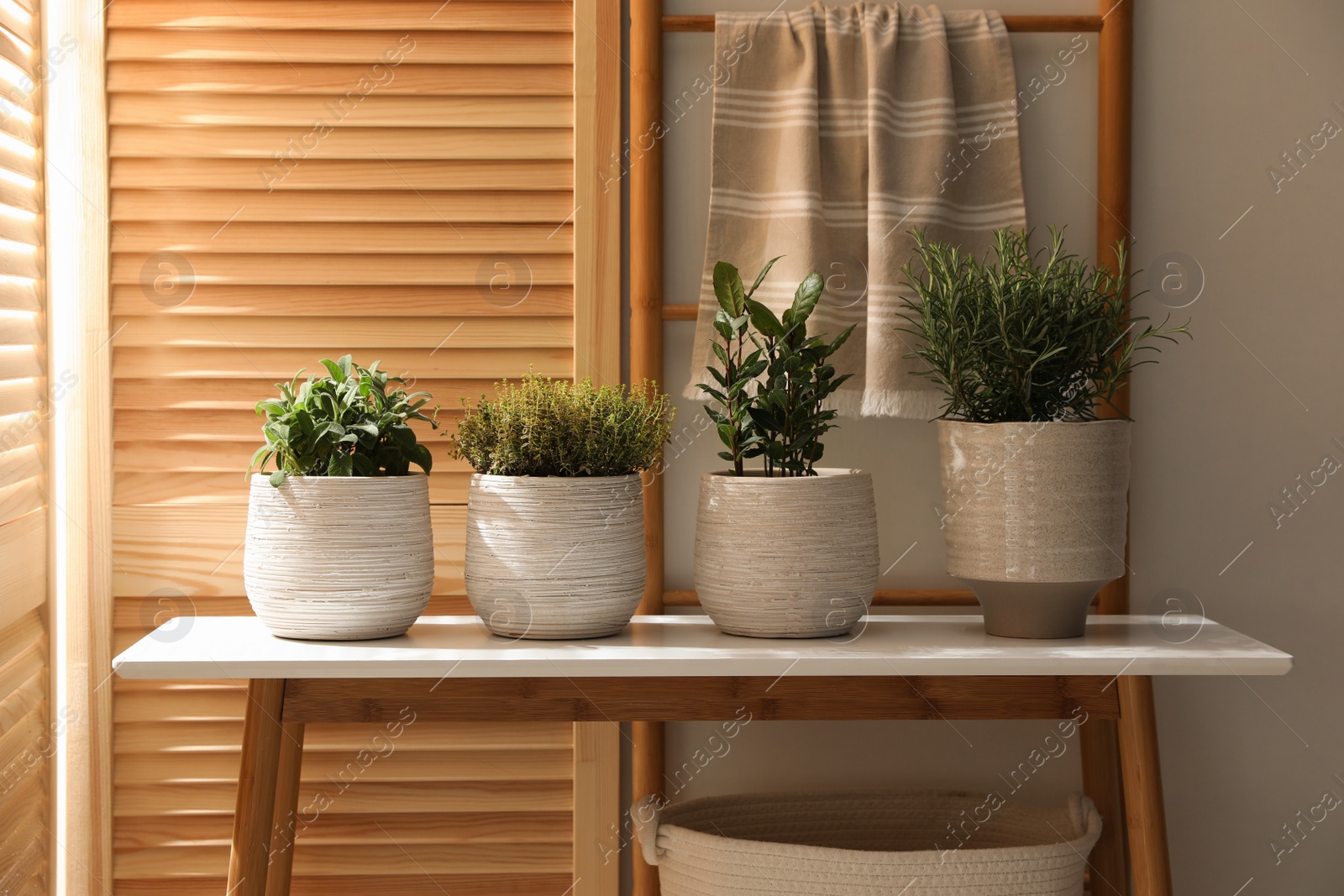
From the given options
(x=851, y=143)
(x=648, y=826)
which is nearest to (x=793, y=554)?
(x=648, y=826)

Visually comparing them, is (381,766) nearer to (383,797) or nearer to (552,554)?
(383,797)

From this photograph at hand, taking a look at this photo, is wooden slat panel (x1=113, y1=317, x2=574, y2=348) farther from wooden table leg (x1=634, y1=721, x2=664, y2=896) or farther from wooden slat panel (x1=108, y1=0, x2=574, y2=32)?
wooden table leg (x1=634, y1=721, x2=664, y2=896)

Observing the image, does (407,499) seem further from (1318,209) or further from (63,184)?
(1318,209)

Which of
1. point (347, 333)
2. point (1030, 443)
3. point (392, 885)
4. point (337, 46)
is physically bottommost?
point (392, 885)

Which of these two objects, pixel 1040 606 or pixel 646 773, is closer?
pixel 1040 606

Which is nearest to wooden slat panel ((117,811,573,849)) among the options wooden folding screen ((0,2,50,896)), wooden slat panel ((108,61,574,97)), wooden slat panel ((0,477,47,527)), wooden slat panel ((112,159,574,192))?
wooden folding screen ((0,2,50,896))

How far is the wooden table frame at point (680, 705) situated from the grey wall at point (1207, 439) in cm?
24

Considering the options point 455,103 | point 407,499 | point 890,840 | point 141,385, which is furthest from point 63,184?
point 890,840

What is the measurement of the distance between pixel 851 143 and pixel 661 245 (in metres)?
0.25

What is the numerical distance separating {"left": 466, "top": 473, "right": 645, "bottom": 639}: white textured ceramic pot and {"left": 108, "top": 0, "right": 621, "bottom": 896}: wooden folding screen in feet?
0.79

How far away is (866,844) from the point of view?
3.92ft

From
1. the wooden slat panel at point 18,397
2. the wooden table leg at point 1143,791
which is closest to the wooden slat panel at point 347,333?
the wooden slat panel at point 18,397

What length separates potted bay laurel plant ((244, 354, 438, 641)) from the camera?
3.16ft

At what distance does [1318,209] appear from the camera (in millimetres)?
1239
